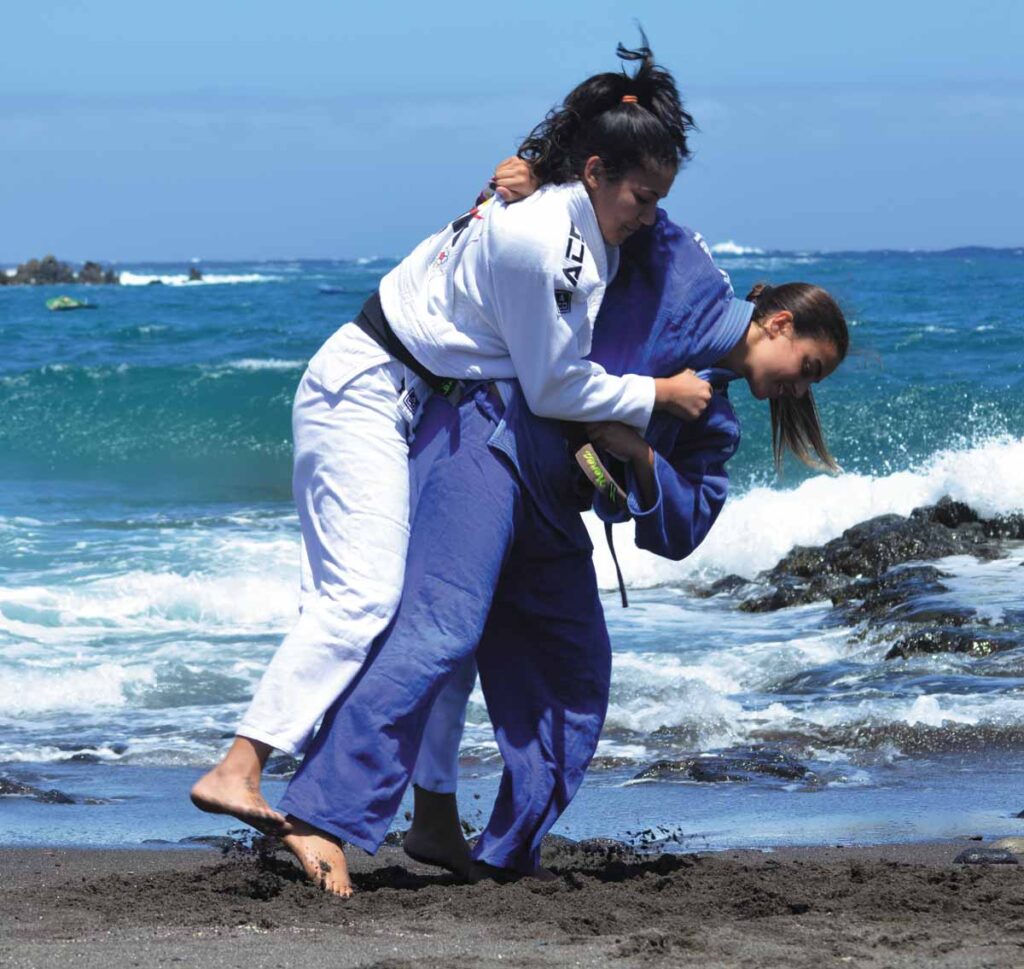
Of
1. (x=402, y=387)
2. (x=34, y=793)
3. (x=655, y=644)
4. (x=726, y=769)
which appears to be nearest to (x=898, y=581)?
(x=655, y=644)

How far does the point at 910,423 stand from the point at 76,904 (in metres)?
16.4

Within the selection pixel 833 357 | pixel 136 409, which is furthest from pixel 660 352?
pixel 136 409

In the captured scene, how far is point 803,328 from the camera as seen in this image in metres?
3.85

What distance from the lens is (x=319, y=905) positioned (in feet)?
11.6

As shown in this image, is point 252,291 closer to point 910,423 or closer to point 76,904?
point 910,423

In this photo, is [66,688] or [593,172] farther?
[66,688]

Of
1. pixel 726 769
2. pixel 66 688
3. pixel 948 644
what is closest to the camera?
pixel 726 769

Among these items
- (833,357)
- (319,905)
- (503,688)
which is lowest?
(319,905)

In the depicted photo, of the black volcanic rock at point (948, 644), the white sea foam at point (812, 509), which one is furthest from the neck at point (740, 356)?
the white sea foam at point (812, 509)

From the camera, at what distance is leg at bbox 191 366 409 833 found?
3.56 meters

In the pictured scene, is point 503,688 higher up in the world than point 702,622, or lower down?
higher up

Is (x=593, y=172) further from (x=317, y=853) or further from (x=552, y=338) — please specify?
(x=317, y=853)

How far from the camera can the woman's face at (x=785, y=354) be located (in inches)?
152

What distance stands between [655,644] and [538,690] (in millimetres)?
4971
